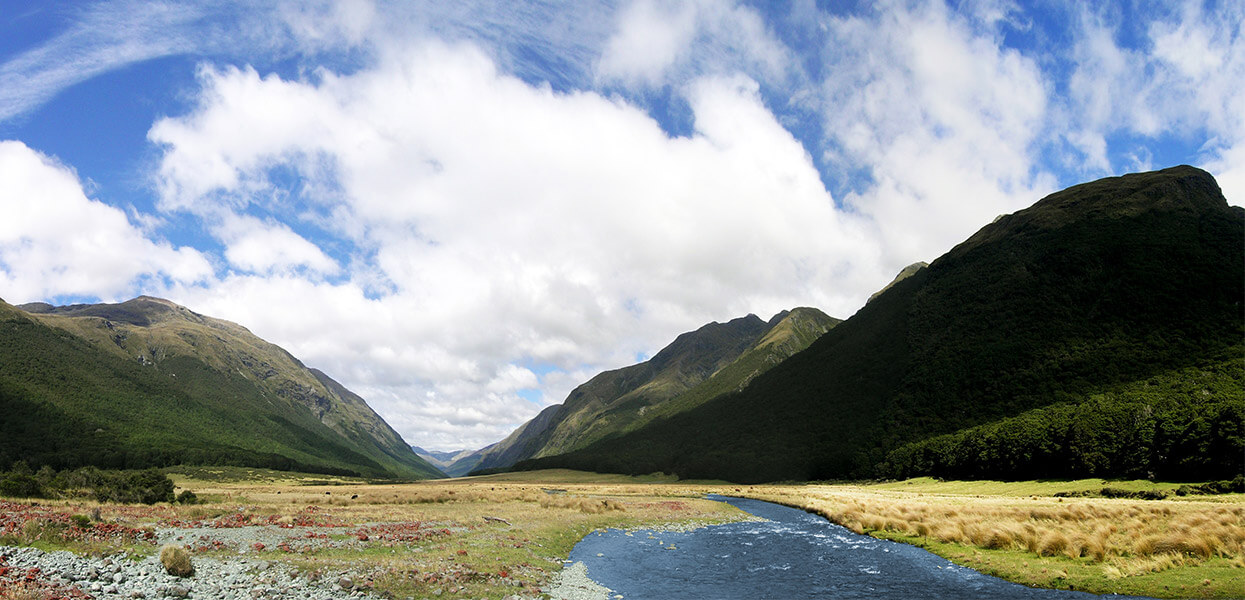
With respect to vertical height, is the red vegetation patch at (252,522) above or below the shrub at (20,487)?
below

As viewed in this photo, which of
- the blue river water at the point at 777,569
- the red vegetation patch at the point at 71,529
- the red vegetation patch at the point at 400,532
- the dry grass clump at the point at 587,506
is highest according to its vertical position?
the red vegetation patch at the point at 71,529

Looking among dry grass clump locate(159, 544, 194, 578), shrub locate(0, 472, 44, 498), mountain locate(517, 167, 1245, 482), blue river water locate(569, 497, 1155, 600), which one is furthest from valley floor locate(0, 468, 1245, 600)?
mountain locate(517, 167, 1245, 482)

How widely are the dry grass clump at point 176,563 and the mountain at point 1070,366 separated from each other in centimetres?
9291

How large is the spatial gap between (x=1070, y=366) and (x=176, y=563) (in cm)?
15588

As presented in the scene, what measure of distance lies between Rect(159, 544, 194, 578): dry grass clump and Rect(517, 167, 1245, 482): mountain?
92914mm

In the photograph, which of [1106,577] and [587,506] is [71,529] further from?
[587,506]

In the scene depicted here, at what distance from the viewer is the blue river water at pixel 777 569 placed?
27.0 metres

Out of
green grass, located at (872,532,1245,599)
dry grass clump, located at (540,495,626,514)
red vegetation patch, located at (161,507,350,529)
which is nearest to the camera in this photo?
green grass, located at (872,532,1245,599)

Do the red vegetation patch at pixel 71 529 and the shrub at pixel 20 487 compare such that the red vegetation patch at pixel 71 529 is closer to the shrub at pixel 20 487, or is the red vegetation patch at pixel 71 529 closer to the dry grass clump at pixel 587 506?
the shrub at pixel 20 487

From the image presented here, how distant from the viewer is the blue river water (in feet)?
88.6

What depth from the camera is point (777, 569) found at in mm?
34000

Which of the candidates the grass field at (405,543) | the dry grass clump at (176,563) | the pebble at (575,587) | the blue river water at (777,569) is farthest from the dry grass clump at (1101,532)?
the dry grass clump at (176,563)

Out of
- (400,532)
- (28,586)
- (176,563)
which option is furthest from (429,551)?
(28,586)

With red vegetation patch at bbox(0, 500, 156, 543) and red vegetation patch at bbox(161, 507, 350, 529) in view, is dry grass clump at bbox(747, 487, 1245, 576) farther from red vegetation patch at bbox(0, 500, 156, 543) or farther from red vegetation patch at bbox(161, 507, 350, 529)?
red vegetation patch at bbox(0, 500, 156, 543)
